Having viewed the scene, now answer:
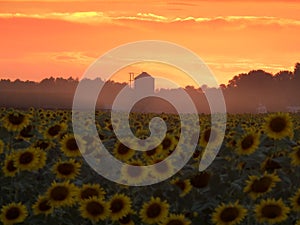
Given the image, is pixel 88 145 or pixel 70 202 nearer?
pixel 70 202

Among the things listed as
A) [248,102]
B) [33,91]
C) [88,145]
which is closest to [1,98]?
[33,91]

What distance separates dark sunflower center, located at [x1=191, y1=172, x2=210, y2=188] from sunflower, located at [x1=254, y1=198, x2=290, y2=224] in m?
1.06

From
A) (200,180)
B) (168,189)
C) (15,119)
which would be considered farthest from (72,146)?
(200,180)

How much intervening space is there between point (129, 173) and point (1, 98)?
298ft

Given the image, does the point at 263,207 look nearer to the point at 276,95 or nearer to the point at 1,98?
the point at 1,98

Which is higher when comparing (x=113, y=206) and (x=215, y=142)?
(x=215, y=142)

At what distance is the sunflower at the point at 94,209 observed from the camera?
7.32 metres

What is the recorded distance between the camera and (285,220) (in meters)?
7.50

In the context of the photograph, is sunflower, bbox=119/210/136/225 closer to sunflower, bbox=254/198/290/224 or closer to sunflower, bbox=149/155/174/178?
sunflower, bbox=149/155/174/178

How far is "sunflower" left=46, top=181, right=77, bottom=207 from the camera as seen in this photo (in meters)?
7.62

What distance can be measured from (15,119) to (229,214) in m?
5.30

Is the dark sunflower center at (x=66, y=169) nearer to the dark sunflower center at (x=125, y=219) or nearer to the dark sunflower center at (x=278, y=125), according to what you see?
the dark sunflower center at (x=125, y=219)

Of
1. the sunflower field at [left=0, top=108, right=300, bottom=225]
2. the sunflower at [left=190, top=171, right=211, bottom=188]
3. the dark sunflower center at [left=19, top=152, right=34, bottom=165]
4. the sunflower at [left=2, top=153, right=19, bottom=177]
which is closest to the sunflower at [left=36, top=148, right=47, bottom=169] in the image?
the sunflower field at [left=0, top=108, right=300, bottom=225]

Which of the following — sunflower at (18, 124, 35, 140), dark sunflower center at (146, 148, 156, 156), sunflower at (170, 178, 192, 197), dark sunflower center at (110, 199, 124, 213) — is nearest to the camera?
dark sunflower center at (110, 199, 124, 213)
